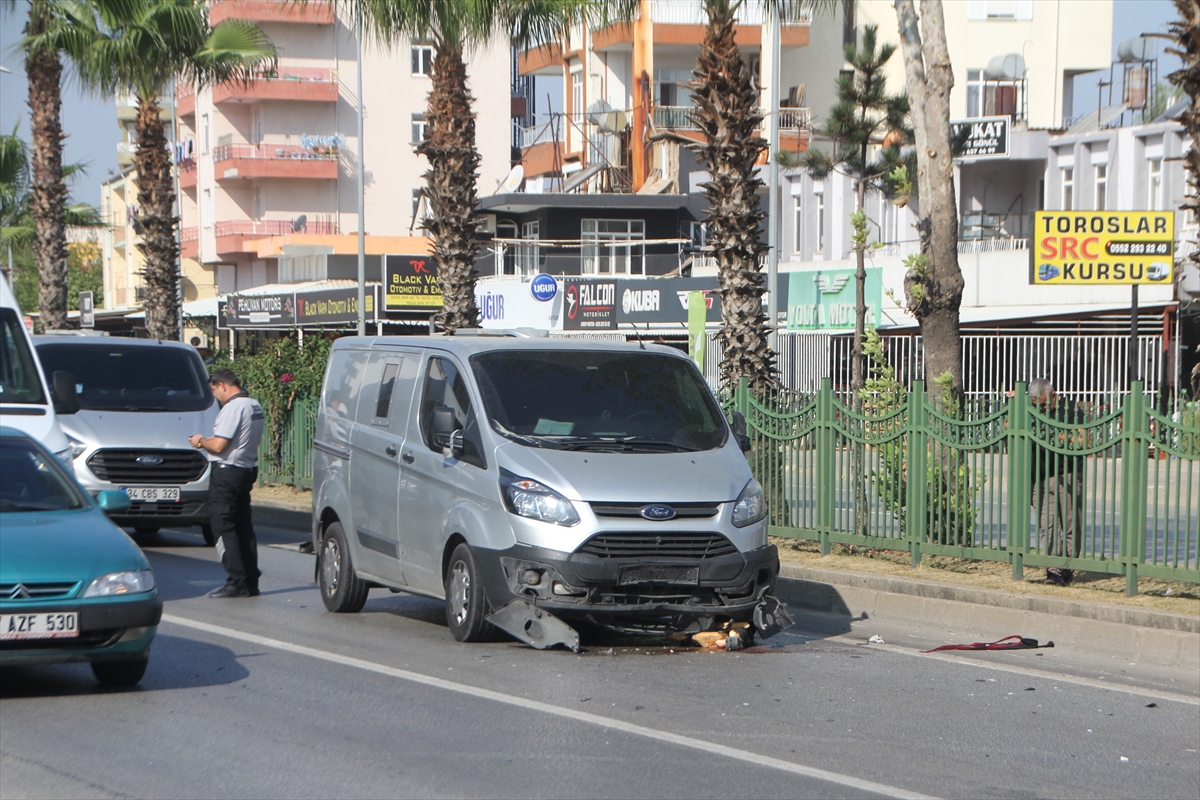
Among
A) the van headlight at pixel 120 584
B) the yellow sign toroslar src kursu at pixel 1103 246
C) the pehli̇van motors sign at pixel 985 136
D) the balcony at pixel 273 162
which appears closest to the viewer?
the van headlight at pixel 120 584

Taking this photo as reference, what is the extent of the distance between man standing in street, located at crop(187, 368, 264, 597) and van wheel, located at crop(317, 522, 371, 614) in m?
0.69

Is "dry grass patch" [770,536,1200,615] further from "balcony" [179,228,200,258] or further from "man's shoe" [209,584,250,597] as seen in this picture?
"balcony" [179,228,200,258]

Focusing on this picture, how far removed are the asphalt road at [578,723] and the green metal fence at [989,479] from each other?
4.37 feet

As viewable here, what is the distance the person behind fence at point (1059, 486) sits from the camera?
11.3 m

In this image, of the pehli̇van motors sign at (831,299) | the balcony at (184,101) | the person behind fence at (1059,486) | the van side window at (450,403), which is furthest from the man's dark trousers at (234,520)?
the balcony at (184,101)

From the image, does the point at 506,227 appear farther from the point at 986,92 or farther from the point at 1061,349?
the point at 1061,349

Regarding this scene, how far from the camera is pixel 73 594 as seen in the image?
7762 millimetres

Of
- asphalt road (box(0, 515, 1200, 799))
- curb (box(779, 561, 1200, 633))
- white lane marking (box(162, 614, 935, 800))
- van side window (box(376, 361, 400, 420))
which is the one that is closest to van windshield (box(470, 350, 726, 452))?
van side window (box(376, 361, 400, 420))

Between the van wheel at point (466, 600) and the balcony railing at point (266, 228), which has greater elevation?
the balcony railing at point (266, 228)

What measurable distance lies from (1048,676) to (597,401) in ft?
11.0

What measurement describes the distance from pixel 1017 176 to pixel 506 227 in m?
17.2

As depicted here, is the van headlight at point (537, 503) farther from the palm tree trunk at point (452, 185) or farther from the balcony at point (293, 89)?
the balcony at point (293, 89)

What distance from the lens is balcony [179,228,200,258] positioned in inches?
2773

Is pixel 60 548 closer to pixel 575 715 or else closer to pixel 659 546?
pixel 575 715
